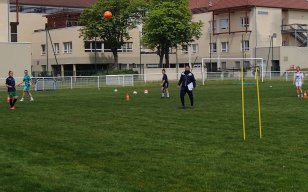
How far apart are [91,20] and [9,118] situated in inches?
2198

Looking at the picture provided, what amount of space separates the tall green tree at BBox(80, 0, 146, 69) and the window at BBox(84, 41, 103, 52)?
4740 millimetres

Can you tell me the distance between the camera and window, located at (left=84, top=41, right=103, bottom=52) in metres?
81.7

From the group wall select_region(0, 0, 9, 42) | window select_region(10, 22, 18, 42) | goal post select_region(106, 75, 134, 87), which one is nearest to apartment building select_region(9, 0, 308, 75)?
window select_region(10, 22, 18, 42)

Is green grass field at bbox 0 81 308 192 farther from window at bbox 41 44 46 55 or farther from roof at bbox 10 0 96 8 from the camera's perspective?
roof at bbox 10 0 96 8

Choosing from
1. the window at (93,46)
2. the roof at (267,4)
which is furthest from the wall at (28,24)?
the roof at (267,4)

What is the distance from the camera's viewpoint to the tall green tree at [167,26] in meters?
70.1

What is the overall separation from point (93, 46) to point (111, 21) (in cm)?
911

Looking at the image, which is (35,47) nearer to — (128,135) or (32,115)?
(32,115)

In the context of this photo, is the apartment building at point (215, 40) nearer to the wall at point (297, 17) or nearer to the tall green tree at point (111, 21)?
the wall at point (297, 17)

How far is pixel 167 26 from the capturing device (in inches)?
2771

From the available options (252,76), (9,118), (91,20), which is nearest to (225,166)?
(9,118)

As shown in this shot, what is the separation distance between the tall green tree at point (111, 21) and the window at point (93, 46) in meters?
4.74

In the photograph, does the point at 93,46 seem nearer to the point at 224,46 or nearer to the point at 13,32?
the point at 13,32

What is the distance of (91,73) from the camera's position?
70.6m
